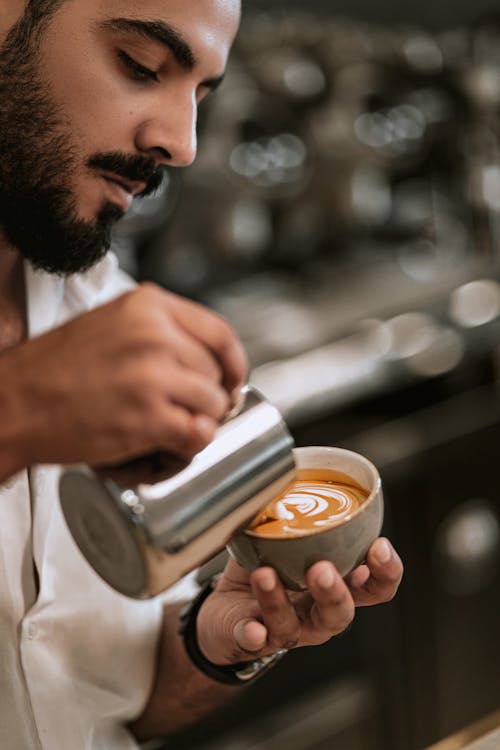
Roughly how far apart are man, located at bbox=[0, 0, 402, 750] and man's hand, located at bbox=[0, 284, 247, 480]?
160 millimetres

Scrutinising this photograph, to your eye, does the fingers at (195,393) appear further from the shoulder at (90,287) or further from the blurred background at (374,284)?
the blurred background at (374,284)

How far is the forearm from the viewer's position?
3.69 feet

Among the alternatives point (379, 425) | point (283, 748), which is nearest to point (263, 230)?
point (379, 425)

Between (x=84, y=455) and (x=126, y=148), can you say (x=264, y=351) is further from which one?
(x=84, y=455)

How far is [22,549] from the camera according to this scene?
103 centimetres

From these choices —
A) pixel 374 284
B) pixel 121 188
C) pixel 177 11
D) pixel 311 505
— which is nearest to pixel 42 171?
pixel 121 188

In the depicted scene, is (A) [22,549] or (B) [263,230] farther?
(B) [263,230]

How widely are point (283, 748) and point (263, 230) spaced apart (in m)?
1.20

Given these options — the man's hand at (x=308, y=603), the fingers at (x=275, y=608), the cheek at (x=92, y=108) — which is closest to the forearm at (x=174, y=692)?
the man's hand at (x=308, y=603)

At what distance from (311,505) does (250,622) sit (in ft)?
0.36

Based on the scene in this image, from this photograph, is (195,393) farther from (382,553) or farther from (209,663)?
Result: (209,663)

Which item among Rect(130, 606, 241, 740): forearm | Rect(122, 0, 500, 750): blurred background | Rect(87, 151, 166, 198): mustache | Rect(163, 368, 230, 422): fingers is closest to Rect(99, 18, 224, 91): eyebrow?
Rect(87, 151, 166, 198): mustache

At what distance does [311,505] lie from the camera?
0.85 m

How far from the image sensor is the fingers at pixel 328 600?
0.77 metres
